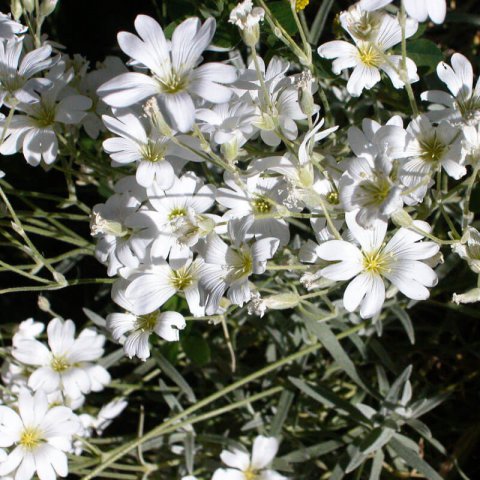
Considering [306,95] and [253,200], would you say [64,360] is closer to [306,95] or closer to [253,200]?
[253,200]

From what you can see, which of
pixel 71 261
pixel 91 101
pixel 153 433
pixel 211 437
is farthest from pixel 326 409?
pixel 91 101

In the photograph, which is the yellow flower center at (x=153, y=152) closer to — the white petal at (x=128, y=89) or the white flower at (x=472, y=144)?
the white petal at (x=128, y=89)

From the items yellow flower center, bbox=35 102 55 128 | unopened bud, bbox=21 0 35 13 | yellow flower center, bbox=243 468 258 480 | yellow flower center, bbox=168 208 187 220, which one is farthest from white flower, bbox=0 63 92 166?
yellow flower center, bbox=243 468 258 480

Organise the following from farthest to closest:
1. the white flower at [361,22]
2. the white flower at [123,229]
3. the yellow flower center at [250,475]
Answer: the yellow flower center at [250,475] < the white flower at [123,229] < the white flower at [361,22]

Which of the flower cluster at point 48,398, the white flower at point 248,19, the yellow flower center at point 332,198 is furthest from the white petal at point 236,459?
the white flower at point 248,19

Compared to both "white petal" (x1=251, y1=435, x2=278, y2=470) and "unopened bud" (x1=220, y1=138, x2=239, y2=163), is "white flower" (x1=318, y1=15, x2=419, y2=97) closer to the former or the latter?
"unopened bud" (x1=220, y1=138, x2=239, y2=163)

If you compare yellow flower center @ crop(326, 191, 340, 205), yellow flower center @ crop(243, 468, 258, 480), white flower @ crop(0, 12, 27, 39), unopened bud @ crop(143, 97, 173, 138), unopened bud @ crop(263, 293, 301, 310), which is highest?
white flower @ crop(0, 12, 27, 39)

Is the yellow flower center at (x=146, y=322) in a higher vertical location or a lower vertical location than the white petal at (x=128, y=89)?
lower
